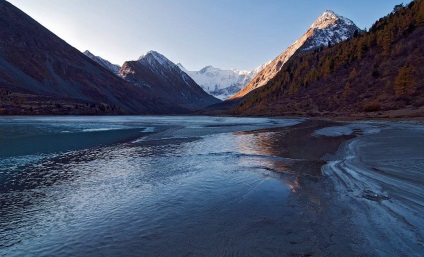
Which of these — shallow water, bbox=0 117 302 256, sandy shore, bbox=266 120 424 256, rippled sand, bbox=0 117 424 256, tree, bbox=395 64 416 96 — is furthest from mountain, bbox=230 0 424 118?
shallow water, bbox=0 117 302 256

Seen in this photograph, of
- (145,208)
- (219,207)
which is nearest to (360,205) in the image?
(219,207)

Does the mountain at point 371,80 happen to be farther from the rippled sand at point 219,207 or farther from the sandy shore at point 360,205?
the rippled sand at point 219,207

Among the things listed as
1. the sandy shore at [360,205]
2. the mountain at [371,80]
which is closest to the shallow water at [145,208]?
the sandy shore at [360,205]

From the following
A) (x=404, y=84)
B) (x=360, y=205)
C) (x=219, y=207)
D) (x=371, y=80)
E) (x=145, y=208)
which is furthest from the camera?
(x=371, y=80)

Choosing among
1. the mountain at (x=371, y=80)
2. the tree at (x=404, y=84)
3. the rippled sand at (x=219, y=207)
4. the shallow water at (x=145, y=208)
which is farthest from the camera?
the mountain at (x=371, y=80)

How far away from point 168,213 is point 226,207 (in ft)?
9.44

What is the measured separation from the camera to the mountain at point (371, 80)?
307 feet

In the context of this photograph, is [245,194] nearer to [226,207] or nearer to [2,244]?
[226,207]

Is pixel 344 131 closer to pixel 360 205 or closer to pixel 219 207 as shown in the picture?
pixel 360 205

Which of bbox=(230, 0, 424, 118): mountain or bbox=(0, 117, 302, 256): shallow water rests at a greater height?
bbox=(230, 0, 424, 118): mountain

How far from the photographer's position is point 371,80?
397ft

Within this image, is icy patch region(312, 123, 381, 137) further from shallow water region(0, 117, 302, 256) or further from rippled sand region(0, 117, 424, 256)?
shallow water region(0, 117, 302, 256)

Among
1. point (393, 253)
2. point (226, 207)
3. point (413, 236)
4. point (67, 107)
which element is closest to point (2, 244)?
point (226, 207)

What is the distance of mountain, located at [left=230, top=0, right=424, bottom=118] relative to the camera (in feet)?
307
